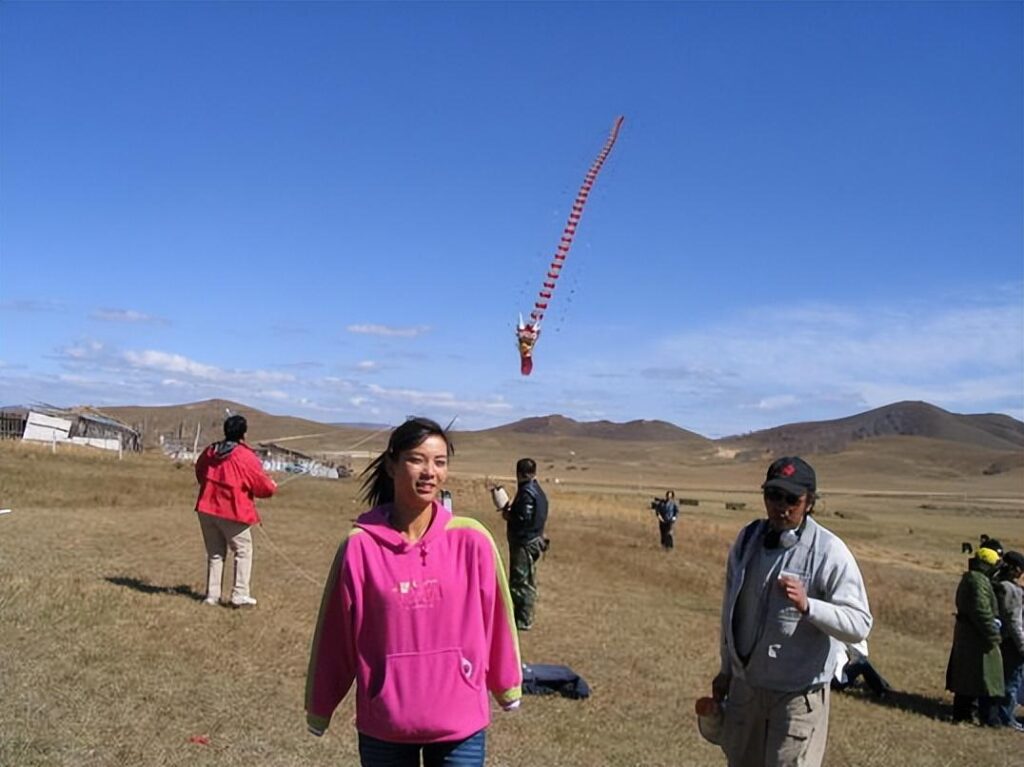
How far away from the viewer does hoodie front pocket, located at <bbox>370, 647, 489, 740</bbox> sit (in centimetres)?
382

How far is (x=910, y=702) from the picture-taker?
37.4 feet

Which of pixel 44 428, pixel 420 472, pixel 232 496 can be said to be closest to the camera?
pixel 420 472

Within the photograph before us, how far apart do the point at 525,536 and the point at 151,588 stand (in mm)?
4320

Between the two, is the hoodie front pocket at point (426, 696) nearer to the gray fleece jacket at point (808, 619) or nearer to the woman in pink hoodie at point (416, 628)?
the woman in pink hoodie at point (416, 628)

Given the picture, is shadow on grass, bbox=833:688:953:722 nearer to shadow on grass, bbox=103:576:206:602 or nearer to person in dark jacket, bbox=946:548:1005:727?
person in dark jacket, bbox=946:548:1005:727

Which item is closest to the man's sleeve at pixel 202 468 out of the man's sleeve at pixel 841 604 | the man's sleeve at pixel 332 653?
the man's sleeve at pixel 332 653

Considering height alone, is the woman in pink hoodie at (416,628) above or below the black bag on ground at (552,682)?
above

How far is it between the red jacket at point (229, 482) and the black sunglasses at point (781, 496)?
22.5 feet

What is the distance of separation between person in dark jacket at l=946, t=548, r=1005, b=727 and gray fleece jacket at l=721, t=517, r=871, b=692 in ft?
20.5

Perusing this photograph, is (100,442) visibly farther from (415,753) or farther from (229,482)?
(415,753)

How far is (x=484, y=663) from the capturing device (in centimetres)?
403

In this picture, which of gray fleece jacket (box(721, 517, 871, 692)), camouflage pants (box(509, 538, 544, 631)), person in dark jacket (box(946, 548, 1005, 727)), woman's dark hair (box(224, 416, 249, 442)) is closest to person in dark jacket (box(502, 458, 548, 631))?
camouflage pants (box(509, 538, 544, 631))

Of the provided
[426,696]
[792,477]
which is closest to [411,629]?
[426,696]

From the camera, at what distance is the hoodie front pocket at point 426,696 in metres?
3.82
